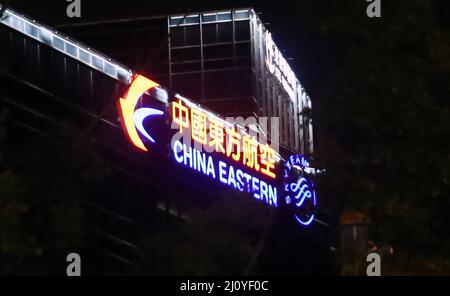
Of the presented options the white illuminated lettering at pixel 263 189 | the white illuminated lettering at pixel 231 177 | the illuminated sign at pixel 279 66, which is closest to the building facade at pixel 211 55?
the illuminated sign at pixel 279 66

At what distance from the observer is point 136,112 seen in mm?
26781

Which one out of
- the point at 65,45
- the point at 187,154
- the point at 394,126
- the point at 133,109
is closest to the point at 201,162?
the point at 187,154

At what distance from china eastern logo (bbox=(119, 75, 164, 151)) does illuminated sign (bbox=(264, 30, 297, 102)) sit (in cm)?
1899

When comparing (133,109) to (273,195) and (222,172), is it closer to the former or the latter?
(222,172)

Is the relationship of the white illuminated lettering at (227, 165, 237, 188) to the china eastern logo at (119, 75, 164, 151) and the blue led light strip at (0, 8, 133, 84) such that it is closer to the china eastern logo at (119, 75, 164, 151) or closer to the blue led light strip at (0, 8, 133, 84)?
the china eastern logo at (119, 75, 164, 151)

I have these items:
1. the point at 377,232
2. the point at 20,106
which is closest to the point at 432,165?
the point at 377,232

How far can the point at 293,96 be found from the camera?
2045 inches

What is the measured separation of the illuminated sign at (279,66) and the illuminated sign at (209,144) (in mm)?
12666

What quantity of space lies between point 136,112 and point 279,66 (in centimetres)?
2192

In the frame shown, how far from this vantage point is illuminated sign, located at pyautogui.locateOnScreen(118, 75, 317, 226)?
2694 centimetres

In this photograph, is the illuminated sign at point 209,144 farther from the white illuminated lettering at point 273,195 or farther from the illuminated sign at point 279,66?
the illuminated sign at point 279,66

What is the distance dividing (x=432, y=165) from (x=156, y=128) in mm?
13272

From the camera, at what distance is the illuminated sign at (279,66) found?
46469mm
